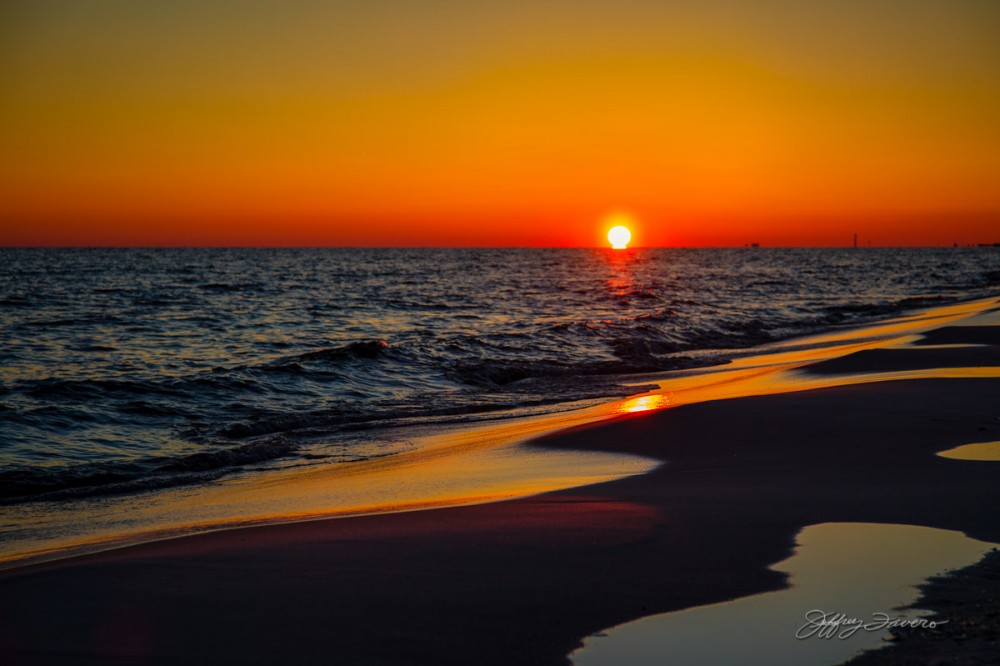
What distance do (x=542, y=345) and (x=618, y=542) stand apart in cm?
1683

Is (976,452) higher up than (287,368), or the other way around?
(976,452)

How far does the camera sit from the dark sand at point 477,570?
409 cm

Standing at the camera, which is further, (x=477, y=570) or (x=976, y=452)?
(x=976, y=452)

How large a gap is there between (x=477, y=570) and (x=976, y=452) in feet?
17.3

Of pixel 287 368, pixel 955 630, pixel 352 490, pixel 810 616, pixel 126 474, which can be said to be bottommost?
pixel 126 474

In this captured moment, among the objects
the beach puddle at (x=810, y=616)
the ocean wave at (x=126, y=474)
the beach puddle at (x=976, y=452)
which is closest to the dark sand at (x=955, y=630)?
the beach puddle at (x=810, y=616)

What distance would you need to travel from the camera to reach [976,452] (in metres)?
7.69

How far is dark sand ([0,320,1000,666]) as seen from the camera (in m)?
4.09

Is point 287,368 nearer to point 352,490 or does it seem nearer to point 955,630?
point 352,490

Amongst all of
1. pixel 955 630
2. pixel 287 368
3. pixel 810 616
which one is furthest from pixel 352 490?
pixel 287 368

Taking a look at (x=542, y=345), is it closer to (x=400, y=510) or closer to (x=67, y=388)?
(x=67, y=388)

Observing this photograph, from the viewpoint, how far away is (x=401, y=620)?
429cm

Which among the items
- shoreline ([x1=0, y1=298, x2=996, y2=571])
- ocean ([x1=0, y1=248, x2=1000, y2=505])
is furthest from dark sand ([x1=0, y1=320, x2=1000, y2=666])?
ocean ([x1=0, y1=248, x2=1000, y2=505])

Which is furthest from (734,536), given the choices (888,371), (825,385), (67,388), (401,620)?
(67,388)
